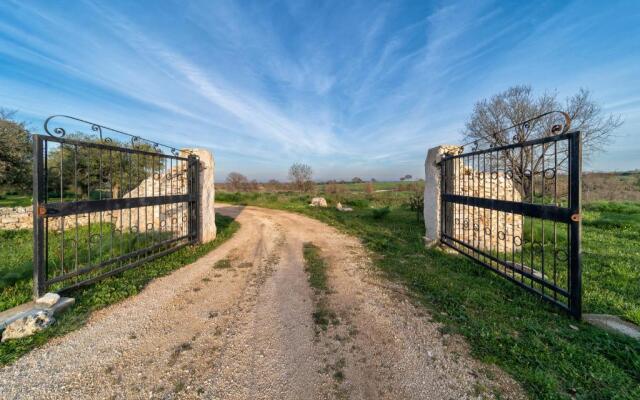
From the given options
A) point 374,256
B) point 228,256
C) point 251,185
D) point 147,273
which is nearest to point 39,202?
point 147,273

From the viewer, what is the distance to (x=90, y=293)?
12.2 feet

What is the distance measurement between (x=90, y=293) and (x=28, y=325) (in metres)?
1.02

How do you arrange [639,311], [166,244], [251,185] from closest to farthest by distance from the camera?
1. [639,311]
2. [166,244]
3. [251,185]

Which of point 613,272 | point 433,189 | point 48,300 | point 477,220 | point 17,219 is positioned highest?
point 433,189

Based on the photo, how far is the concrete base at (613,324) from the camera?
2.67 m

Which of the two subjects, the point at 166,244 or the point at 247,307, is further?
the point at 166,244

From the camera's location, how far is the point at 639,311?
3.12 meters

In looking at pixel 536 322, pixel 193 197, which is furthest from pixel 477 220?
pixel 193 197

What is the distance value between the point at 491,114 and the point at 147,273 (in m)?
24.9

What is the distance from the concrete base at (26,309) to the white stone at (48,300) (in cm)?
4

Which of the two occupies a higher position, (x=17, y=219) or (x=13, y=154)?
(x=13, y=154)

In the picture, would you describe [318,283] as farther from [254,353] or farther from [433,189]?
[433,189]

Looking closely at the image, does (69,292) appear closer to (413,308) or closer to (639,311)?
(413,308)

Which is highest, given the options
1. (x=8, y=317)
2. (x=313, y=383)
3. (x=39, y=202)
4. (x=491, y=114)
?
(x=491, y=114)
